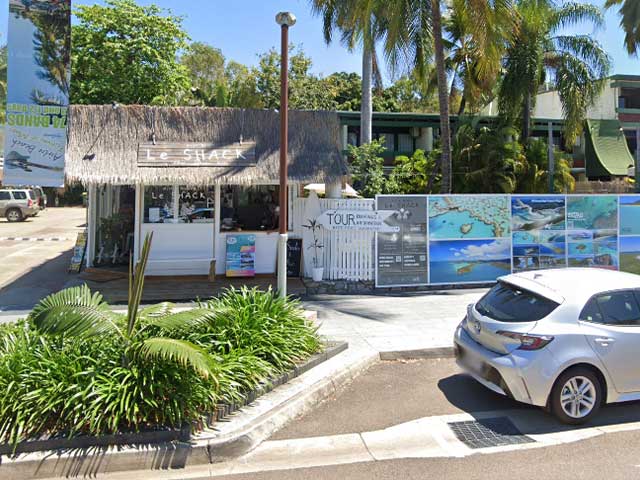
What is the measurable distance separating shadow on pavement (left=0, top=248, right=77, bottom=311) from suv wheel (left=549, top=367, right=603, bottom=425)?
31.3ft

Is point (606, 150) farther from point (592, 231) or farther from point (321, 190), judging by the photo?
point (321, 190)

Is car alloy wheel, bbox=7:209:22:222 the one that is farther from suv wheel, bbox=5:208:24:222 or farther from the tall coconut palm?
the tall coconut palm

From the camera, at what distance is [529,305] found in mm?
5586

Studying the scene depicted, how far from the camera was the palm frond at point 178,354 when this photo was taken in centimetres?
446

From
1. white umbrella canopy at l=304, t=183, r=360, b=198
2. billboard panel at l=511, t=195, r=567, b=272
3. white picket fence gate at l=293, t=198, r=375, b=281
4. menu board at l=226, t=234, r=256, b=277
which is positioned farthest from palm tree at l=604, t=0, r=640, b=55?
menu board at l=226, t=234, r=256, b=277

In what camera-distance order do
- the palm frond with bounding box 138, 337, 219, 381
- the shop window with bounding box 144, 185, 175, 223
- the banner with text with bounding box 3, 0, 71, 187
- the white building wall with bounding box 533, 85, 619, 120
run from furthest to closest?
the white building wall with bounding box 533, 85, 619, 120 → the shop window with bounding box 144, 185, 175, 223 → the banner with text with bounding box 3, 0, 71, 187 → the palm frond with bounding box 138, 337, 219, 381

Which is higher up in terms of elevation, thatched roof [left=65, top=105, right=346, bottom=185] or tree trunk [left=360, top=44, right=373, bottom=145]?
tree trunk [left=360, top=44, right=373, bottom=145]

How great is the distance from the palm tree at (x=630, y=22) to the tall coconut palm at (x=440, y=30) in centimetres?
1925

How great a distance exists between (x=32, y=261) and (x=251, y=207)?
7556 mm

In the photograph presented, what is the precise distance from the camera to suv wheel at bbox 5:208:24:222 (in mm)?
29766

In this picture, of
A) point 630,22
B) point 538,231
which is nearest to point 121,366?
point 538,231

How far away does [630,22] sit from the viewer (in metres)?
→ 28.2

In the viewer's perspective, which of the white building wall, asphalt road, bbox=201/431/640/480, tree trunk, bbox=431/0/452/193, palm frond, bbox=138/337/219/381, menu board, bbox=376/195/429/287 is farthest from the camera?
the white building wall

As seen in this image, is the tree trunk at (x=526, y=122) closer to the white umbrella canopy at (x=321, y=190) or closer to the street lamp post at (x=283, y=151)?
the white umbrella canopy at (x=321, y=190)
